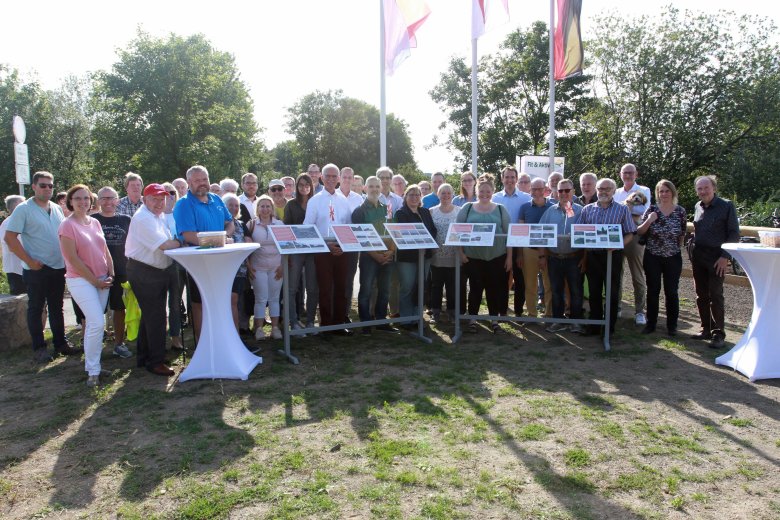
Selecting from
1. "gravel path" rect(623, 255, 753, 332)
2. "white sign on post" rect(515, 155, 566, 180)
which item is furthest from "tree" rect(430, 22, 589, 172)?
"gravel path" rect(623, 255, 753, 332)

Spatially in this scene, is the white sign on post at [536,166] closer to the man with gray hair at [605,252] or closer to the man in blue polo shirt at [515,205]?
the man in blue polo shirt at [515,205]

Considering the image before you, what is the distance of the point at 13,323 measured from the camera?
636cm

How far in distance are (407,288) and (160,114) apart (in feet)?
104

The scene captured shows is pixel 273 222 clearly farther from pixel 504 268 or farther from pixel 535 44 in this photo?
pixel 535 44

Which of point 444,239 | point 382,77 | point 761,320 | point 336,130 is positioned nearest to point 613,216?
point 761,320

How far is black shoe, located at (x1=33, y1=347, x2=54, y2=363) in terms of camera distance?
579 cm

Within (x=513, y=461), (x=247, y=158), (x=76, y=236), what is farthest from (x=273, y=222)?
(x=247, y=158)

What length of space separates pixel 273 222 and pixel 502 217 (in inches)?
107

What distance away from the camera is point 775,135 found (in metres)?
19.3

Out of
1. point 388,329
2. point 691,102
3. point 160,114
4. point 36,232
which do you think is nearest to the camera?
point 36,232

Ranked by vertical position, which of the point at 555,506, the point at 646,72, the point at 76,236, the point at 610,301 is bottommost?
the point at 555,506

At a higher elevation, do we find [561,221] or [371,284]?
[561,221]

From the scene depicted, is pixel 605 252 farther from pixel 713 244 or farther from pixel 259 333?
pixel 259 333

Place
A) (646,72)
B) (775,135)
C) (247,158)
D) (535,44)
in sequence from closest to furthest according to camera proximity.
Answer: (775,135), (646,72), (535,44), (247,158)
